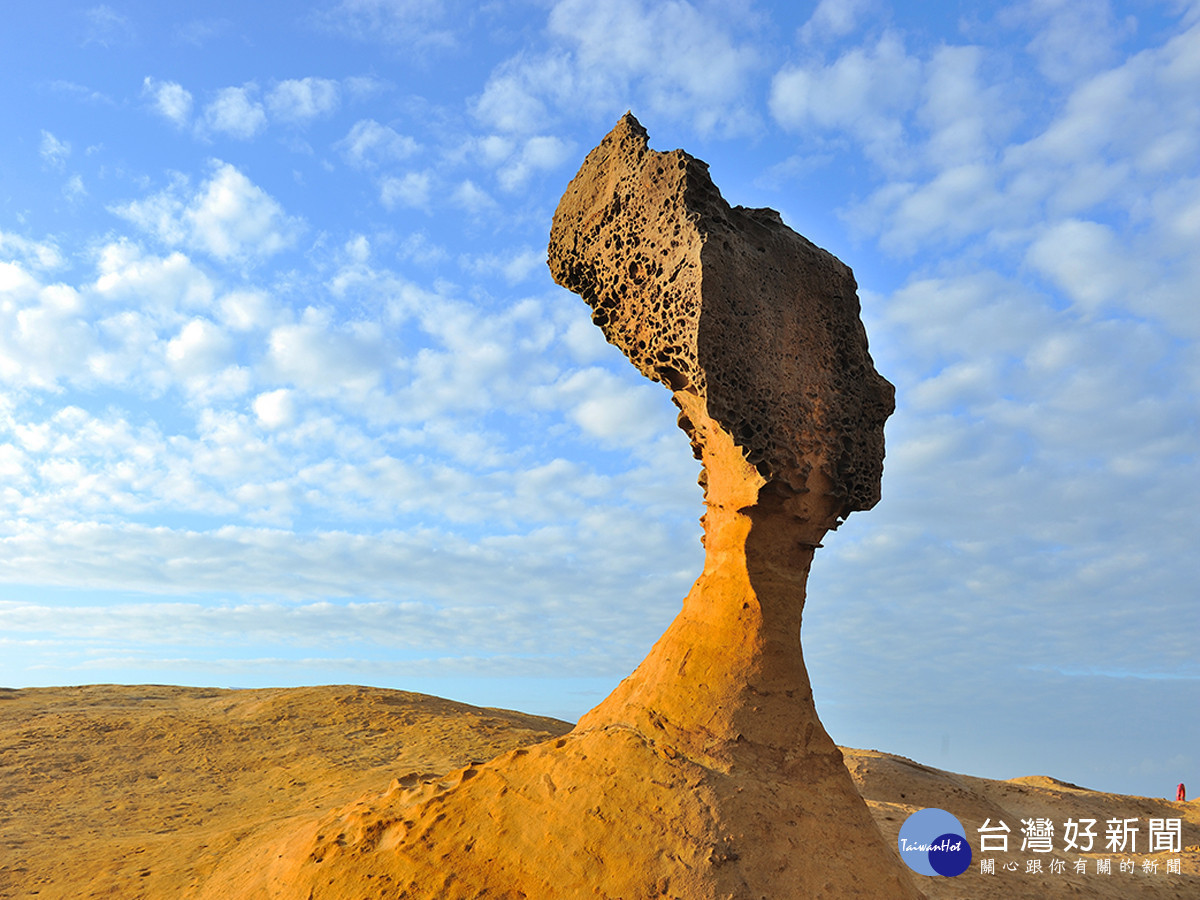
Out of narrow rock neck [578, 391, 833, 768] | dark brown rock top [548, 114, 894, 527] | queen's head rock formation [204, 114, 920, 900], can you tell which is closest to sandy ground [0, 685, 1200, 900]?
queen's head rock formation [204, 114, 920, 900]

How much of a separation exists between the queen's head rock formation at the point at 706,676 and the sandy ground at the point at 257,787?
5.90 feet

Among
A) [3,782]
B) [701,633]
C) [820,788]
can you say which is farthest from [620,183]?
[3,782]

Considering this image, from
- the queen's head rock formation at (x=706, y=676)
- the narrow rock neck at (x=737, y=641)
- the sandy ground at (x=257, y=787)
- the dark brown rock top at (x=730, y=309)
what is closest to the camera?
the queen's head rock formation at (x=706, y=676)

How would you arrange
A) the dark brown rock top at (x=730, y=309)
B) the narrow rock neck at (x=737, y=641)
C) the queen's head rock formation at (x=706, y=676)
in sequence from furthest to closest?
1. the dark brown rock top at (x=730, y=309)
2. the narrow rock neck at (x=737, y=641)
3. the queen's head rock formation at (x=706, y=676)

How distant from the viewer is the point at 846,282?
272 inches

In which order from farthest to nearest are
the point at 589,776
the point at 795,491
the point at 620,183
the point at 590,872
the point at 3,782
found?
1. the point at 3,782
2. the point at 620,183
3. the point at 795,491
4. the point at 589,776
5. the point at 590,872

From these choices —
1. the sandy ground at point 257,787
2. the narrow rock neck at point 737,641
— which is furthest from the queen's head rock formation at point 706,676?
the sandy ground at point 257,787

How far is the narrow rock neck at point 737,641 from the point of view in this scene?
5.76 m

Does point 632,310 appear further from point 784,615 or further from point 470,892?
point 470,892

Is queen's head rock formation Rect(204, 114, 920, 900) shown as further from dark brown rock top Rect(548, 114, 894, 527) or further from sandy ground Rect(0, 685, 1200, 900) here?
sandy ground Rect(0, 685, 1200, 900)

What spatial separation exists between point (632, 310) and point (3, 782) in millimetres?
9692

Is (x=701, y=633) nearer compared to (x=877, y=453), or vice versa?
(x=701, y=633)

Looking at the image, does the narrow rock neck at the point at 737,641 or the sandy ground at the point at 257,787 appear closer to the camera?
the narrow rock neck at the point at 737,641

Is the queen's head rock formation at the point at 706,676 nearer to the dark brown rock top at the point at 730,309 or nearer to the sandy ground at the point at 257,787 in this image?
the dark brown rock top at the point at 730,309
